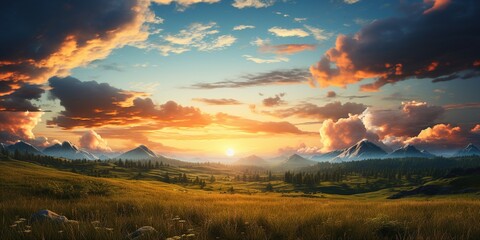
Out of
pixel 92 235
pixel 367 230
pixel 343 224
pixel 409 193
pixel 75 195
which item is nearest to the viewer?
pixel 92 235

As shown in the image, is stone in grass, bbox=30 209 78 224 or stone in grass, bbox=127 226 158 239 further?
stone in grass, bbox=30 209 78 224

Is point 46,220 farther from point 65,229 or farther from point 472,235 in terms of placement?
point 472,235

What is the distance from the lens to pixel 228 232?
8.33 m

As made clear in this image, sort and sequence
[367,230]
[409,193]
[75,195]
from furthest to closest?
1. [409,193]
2. [75,195]
3. [367,230]

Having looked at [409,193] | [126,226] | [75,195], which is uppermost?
[126,226]

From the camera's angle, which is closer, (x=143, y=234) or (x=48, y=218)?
(x=143, y=234)

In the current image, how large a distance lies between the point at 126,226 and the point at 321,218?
5.76 meters

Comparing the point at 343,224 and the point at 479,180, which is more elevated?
the point at 343,224

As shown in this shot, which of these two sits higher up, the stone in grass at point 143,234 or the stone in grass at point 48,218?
the stone in grass at point 143,234

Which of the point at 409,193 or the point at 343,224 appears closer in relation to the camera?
the point at 343,224

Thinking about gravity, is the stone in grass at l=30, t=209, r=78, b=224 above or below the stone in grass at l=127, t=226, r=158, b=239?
below

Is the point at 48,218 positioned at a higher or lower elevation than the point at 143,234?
lower

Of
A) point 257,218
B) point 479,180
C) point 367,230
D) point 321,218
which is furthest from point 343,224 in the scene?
point 479,180

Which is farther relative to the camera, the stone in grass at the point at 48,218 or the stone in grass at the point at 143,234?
the stone in grass at the point at 48,218
